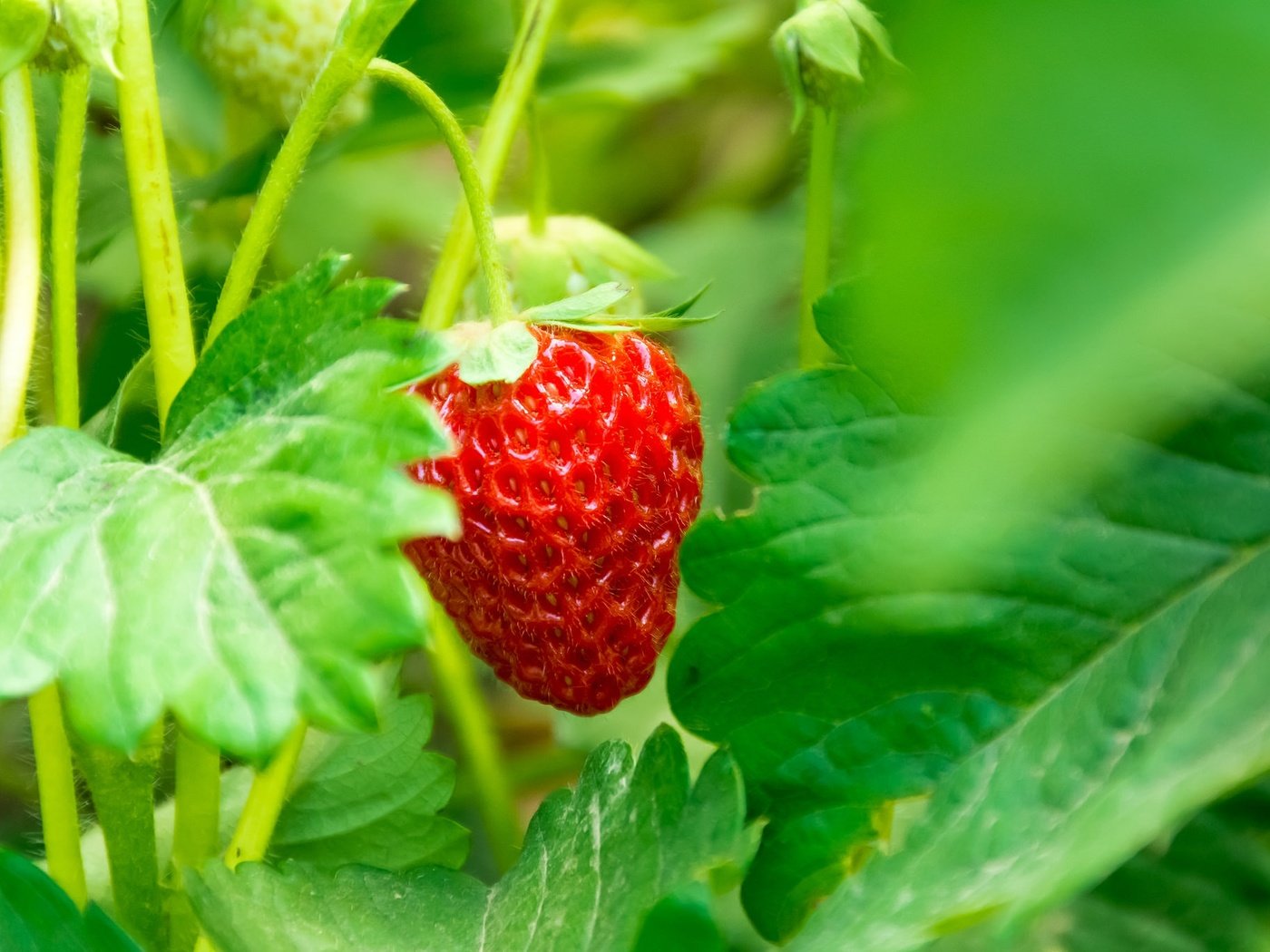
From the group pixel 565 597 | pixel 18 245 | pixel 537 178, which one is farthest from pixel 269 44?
pixel 565 597

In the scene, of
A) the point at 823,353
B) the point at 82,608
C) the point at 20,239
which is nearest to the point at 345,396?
the point at 82,608

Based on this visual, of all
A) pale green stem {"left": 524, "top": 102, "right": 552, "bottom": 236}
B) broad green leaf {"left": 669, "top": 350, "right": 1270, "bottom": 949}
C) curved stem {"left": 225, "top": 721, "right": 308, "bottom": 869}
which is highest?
pale green stem {"left": 524, "top": 102, "right": 552, "bottom": 236}

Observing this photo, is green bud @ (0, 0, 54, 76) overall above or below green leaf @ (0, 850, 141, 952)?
above

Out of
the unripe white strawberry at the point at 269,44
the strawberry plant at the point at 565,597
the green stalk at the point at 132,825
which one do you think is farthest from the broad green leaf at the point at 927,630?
the unripe white strawberry at the point at 269,44

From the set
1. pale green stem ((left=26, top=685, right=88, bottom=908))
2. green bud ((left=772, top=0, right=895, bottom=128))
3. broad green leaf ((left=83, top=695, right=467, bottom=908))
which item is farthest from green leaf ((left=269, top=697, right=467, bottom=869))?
green bud ((left=772, top=0, right=895, bottom=128))

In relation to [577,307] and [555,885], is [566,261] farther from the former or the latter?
[555,885]

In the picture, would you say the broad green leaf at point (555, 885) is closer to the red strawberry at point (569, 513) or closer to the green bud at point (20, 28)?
the red strawberry at point (569, 513)

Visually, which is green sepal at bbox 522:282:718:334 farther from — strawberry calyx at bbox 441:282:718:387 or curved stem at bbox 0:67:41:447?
curved stem at bbox 0:67:41:447
